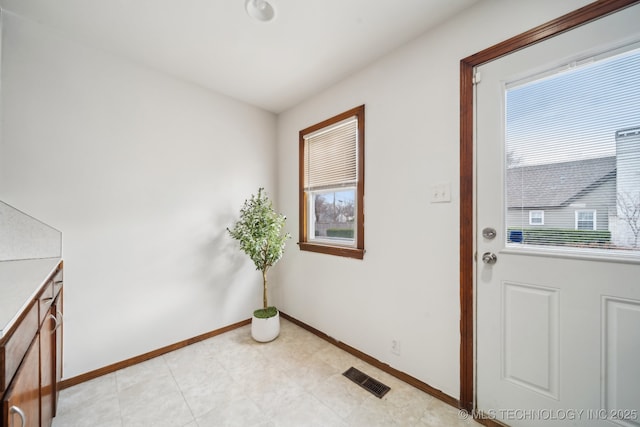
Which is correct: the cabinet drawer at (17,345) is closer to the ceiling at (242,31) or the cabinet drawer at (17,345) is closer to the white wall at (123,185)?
the white wall at (123,185)

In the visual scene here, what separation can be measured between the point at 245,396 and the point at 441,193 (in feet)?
6.47

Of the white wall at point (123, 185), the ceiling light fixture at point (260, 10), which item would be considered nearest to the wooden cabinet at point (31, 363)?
the white wall at point (123, 185)

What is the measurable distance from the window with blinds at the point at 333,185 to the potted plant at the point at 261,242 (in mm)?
396

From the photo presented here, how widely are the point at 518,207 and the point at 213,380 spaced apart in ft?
7.94

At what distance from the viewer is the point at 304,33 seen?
69.5 inches

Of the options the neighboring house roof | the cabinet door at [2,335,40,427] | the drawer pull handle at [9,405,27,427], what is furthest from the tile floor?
the neighboring house roof

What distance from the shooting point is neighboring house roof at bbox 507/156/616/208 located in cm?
117

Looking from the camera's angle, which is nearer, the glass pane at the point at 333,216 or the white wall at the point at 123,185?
the white wall at the point at 123,185

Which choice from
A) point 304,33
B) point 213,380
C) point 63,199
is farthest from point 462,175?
point 63,199

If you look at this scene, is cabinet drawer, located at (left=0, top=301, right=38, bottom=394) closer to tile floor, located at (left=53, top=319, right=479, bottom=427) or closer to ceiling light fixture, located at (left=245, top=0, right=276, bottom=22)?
tile floor, located at (left=53, top=319, right=479, bottom=427)

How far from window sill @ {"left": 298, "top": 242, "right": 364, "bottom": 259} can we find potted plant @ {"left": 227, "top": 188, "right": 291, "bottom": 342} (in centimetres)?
31

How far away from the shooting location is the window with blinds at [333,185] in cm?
221

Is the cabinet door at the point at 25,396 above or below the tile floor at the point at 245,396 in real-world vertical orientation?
above

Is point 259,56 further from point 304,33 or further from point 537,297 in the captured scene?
point 537,297
